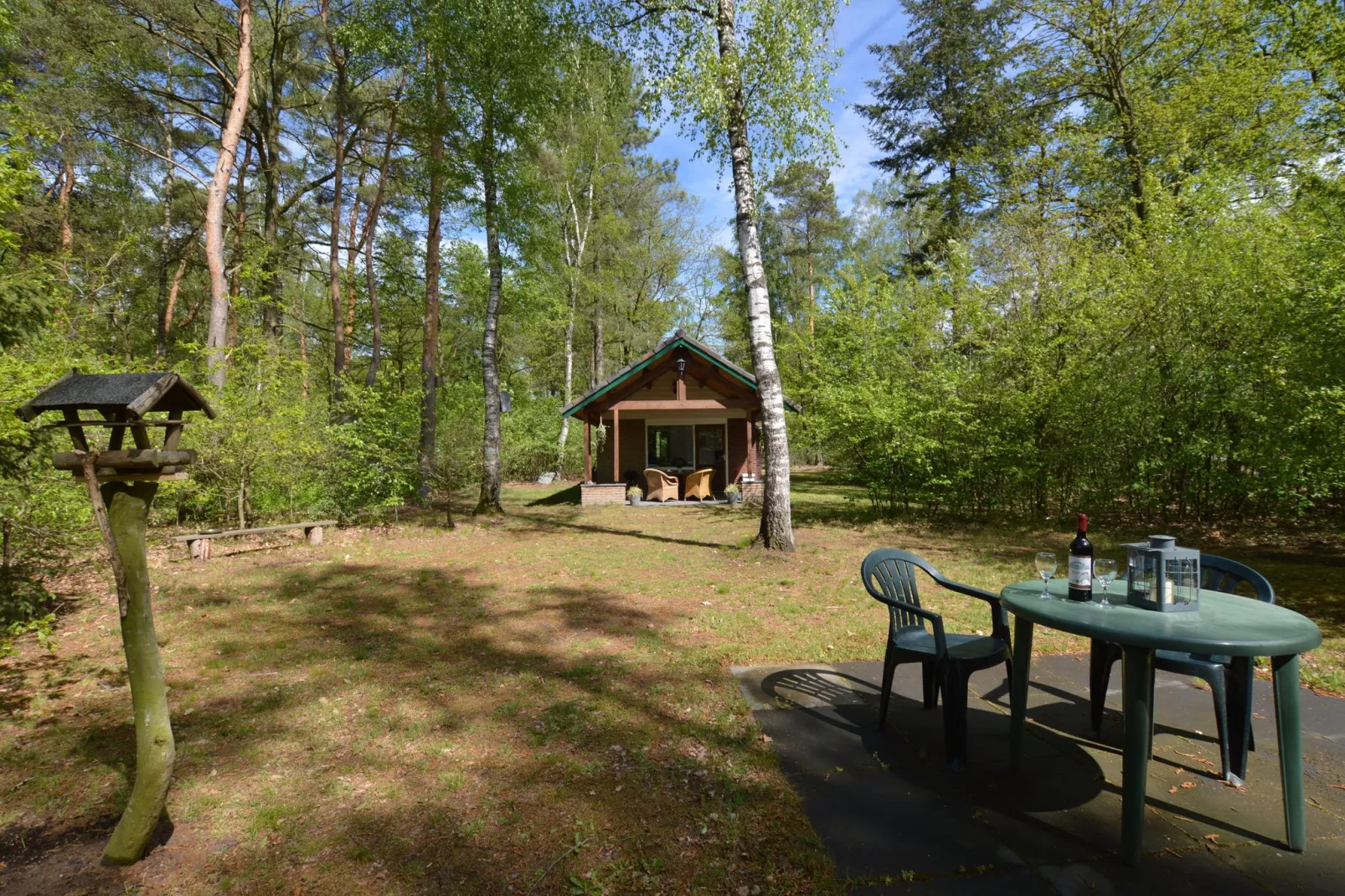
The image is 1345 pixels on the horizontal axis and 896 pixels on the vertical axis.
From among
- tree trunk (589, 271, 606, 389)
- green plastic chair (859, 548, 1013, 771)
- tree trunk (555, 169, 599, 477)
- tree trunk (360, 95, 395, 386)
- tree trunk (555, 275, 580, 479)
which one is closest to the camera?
green plastic chair (859, 548, 1013, 771)

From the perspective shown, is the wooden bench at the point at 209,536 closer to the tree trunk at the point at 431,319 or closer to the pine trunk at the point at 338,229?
the tree trunk at the point at 431,319

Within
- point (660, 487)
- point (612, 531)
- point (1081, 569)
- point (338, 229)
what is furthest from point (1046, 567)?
point (338, 229)

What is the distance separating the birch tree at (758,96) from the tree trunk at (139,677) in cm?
625

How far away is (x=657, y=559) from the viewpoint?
7.74m

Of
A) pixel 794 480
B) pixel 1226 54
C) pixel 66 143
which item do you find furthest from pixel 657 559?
pixel 66 143

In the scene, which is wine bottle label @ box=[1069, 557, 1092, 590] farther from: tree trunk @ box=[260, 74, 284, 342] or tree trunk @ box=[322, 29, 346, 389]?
tree trunk @ box=[260, 74, 284, 342]

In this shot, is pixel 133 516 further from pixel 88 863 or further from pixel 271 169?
pixel 271 169

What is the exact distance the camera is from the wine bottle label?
252 cm

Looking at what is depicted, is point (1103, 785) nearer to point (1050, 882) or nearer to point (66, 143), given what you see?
point (1050, 882)

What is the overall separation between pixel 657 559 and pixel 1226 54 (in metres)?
15.0

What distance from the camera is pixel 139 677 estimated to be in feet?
7.21

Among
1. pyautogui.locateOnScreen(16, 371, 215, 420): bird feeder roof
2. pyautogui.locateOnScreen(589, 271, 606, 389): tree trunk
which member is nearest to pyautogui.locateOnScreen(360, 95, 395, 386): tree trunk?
pyautogui.locateOnScreen(589, 271, 606, 389): tree trunk

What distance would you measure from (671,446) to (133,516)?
48.1 feet

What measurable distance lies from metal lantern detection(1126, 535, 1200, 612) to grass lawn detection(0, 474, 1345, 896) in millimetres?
1777
